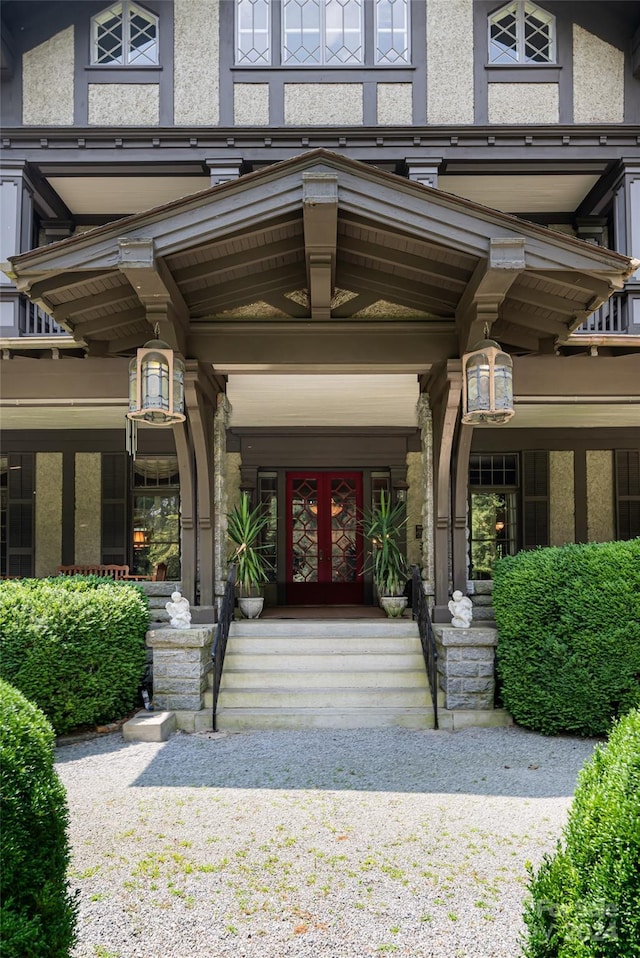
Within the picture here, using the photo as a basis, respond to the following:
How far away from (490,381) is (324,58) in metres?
5.98

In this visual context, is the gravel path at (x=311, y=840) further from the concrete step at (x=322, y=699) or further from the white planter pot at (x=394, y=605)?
the white planter pot at (x=394, y=605)

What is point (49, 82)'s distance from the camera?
9.12 meters

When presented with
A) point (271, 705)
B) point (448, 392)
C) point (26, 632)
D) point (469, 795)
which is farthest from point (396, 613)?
point (26, 632)

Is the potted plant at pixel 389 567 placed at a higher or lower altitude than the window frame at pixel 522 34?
lower

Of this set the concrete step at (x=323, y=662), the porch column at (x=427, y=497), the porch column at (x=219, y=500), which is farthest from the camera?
the porch column at (x=219, y=500)

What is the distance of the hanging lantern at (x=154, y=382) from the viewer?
5.73 metres

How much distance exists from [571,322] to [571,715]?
3.53 metres

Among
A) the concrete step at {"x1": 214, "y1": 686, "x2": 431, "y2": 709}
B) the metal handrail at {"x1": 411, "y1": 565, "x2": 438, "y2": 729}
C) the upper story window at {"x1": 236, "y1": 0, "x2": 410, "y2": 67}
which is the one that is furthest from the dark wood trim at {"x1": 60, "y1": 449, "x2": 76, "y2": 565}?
the upper story window at {"x1": 236, "y1": 0, "x2": 410, "y2": 67}

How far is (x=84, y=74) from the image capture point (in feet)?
29.9

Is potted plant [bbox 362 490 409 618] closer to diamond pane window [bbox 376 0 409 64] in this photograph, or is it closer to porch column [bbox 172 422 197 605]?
porch column [bbox 172 422 197 605]

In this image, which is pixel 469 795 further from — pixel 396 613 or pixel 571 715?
pixel 396 613

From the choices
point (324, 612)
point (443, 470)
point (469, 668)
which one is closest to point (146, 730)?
point (469, 668)

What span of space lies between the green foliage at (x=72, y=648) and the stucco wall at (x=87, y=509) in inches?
134

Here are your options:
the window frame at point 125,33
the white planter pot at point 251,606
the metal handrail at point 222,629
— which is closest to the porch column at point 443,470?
the metal handrail at point 222,629
